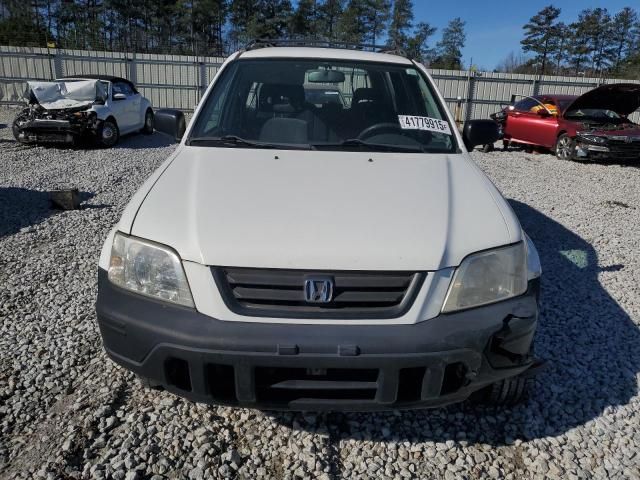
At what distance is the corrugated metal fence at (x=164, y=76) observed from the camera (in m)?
18.3

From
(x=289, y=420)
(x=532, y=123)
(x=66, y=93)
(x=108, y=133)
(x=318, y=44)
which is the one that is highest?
(x=318, y=44)

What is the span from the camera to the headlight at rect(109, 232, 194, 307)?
1845 mm

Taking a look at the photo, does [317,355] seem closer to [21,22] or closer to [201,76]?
[201,76]

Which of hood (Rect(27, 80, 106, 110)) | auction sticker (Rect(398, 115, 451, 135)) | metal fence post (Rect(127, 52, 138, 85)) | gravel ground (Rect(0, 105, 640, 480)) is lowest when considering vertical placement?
gravel ground (Rect(0, 105, 640, 480))

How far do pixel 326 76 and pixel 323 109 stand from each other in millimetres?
410

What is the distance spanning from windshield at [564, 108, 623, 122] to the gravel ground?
8.27 m

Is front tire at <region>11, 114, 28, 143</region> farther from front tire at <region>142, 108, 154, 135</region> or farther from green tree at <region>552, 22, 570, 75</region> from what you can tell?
green tree at <region>552, 22, 570, 75</region>

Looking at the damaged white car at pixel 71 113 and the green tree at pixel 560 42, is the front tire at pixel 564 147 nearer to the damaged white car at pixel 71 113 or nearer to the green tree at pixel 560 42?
the damaged white car at pixel 71 113

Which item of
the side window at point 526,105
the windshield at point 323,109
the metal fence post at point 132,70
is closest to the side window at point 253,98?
the windshield at point 323,109

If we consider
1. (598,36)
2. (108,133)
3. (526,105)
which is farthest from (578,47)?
(108,133)

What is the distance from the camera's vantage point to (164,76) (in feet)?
61.2

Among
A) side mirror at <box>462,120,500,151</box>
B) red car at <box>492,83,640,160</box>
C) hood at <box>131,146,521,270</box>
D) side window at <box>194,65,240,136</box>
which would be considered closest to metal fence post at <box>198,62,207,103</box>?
red car at <box>492,83,640,160</box>

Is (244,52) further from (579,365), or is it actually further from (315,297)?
(579,365)

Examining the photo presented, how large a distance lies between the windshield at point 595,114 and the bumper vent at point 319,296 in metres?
11.1
